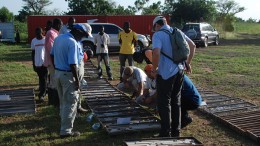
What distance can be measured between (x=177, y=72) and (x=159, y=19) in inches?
29.2

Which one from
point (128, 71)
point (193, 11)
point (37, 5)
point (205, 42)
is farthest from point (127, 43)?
point (37, 5)

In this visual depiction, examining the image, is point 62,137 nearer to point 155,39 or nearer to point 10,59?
point 155,39

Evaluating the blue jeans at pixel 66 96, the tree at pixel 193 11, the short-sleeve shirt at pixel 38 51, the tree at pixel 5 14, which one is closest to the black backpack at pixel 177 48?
the blue jeans at pixel 66 96

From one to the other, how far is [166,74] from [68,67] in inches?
53.7

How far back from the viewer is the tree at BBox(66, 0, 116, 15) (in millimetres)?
40250

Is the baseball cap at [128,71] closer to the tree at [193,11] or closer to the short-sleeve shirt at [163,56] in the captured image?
the short-sleeve shirt at [163,56]

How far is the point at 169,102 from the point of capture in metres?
4.84

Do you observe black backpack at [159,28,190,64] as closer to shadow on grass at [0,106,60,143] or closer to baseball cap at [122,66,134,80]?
shadow on grass at [0,106,60,143]

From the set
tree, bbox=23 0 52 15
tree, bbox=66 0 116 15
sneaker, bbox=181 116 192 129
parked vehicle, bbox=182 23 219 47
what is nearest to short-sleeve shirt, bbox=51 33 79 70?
sneaker, bbox=181 116 192 129

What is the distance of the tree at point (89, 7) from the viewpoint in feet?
132

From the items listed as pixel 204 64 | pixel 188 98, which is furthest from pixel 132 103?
pixel 204 64

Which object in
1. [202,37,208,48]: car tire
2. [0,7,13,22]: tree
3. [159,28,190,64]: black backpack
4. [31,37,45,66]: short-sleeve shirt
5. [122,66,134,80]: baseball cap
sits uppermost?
[0,7,13,22]: tree

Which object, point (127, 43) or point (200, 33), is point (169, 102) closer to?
point (127, 43)

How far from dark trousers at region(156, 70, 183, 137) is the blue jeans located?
3.95 feet
